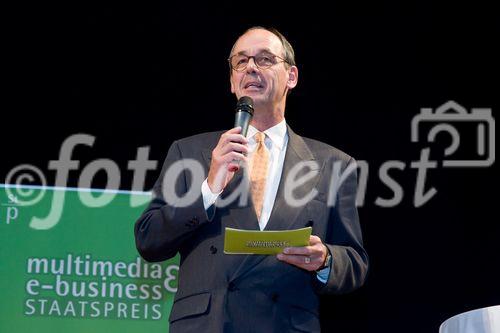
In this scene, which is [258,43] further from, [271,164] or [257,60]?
[271,164]

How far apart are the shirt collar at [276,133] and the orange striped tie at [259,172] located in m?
0.04

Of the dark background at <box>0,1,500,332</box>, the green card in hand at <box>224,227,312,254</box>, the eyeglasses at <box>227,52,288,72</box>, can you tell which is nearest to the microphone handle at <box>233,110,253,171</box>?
the green card in hand at <box>224,227,312,254</box>

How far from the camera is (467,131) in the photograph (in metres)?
4.17

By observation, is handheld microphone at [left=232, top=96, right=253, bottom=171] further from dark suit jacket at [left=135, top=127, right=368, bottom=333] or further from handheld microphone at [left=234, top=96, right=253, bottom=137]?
dark suit jacket at [left=135, top=127, right=368, bottom=333]

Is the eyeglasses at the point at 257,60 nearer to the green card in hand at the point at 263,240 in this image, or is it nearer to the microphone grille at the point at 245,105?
the microphone grille at the point at 245,105

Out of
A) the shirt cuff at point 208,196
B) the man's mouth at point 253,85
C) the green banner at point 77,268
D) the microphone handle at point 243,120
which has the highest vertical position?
the man's mouth at point 253,85

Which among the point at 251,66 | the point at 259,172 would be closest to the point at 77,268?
the point at 259,172

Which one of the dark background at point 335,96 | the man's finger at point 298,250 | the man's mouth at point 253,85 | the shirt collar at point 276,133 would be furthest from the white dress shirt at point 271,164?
the dark background at point 335,96

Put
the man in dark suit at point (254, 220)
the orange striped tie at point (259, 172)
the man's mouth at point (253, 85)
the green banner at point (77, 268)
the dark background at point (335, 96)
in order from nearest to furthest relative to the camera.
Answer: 1. the man in dark suit at point (254, 220)
2. the orange striped tie at point (259, 172)
3. the man's mouth at point (253, 85)
4. the green banner at point (77, 268)
5. the dark background at point (335, 96)

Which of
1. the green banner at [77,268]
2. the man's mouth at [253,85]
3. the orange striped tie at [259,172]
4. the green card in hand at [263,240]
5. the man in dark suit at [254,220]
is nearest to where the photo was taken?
the green card in hand at [263,240]

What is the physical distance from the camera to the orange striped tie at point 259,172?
9.43ft

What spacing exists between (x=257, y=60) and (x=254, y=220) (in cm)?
67

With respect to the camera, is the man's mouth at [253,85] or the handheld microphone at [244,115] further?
the man's mouth at [253,85]

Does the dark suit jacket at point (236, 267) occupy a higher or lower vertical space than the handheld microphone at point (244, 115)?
lower
